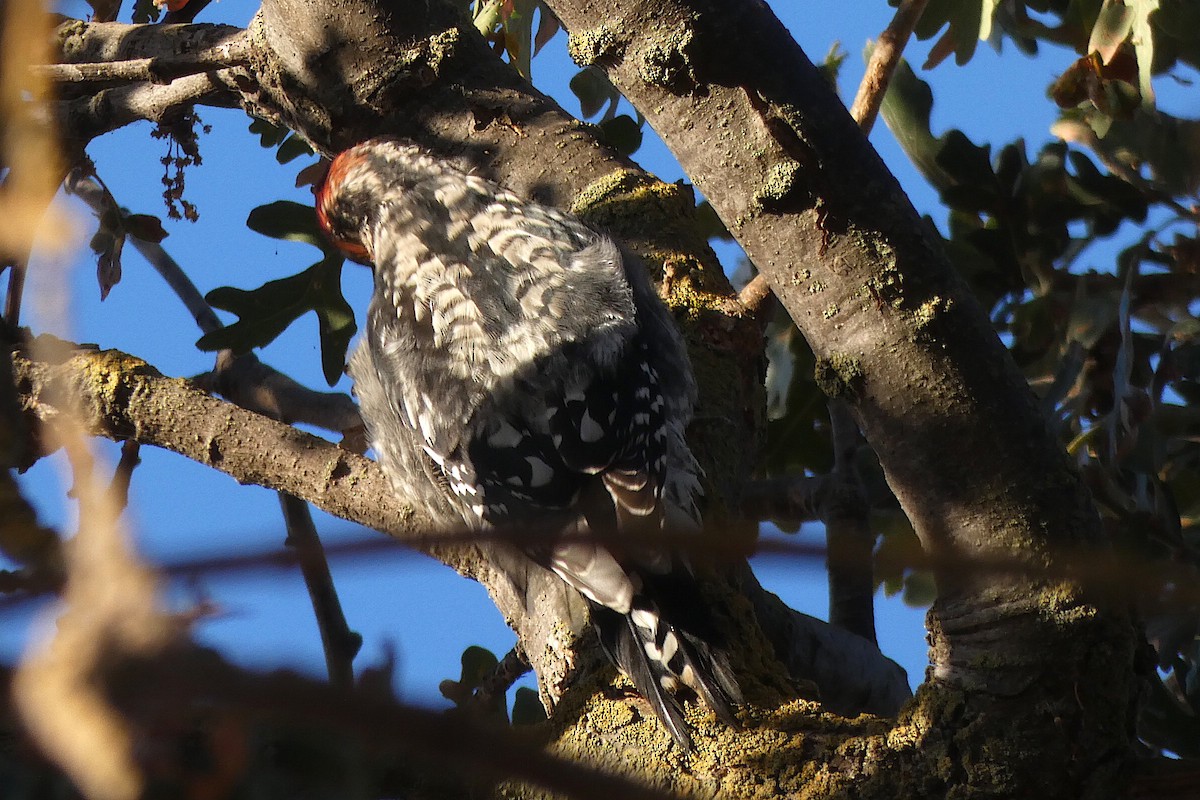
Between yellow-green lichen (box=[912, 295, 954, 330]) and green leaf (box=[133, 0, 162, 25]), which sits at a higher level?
green leaf (box=[133, 0, 162, 25])

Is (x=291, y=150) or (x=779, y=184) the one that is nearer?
(x=779, y=184)

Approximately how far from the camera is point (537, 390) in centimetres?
242

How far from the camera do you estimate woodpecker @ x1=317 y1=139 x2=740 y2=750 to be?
2090 mm

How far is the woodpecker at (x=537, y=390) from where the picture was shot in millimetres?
2090

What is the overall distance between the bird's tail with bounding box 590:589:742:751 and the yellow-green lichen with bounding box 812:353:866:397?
499 millimetres

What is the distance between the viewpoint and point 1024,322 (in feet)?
11.3

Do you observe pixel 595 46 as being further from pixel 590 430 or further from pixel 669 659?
pixel 669 659


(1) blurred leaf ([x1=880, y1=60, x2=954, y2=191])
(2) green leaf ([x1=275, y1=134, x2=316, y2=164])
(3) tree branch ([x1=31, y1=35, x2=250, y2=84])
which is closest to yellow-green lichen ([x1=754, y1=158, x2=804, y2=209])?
(3) tree branch ([x1=31, y1=35, x2=250, y2=84])

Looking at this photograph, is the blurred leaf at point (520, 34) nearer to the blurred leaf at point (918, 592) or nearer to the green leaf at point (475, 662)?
the green leaf at point (475, 662)

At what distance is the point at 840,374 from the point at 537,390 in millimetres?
778

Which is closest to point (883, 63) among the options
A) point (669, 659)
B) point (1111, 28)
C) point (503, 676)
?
point (1111, 28)

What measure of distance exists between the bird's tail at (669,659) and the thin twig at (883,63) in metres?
1.19

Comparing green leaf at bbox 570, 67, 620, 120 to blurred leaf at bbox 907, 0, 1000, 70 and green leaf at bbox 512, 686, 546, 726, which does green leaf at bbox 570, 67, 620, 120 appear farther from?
green leaf at bbox 512, 686, 546, 726

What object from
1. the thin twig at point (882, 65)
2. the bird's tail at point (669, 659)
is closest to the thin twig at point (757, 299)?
the thin twig at point (882, 65)
